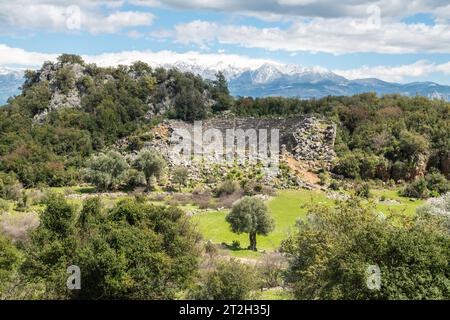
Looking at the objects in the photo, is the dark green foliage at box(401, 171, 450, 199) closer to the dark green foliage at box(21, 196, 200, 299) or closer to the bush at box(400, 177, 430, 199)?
the bush at box(400, 177, 430, 199)

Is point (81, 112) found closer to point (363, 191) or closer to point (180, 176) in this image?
point (180, 176)

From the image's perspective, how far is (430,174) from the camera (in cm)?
5328

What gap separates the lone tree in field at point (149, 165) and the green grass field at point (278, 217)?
10159 millimetres

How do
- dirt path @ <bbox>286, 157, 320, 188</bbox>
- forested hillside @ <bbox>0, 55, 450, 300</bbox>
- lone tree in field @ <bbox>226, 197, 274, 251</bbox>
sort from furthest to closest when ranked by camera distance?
dirt path @ <bbox>286, 157, 320, 188</bbox>
lone tree in field @ <bbox>226, 197, 274, 251</bbox>
forested hillside @ <bbox>0, 55, 450, 300</bbox>

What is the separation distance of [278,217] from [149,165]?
15226 mm

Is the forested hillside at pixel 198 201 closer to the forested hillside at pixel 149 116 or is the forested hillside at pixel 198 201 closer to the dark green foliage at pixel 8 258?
the dark green foliage at pixel 8 258

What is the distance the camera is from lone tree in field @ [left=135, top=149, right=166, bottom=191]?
49.1 meters

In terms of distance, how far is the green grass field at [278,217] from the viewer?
1403 inches

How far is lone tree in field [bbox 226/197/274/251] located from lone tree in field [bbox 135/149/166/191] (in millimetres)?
17202

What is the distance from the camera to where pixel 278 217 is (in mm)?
41125

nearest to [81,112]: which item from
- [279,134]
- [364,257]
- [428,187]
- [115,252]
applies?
[279,134]

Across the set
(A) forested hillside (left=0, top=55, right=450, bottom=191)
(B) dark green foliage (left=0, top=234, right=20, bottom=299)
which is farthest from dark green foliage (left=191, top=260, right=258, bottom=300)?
(A) forested hillside (left=0, top=55, right=450, bottom=191)
